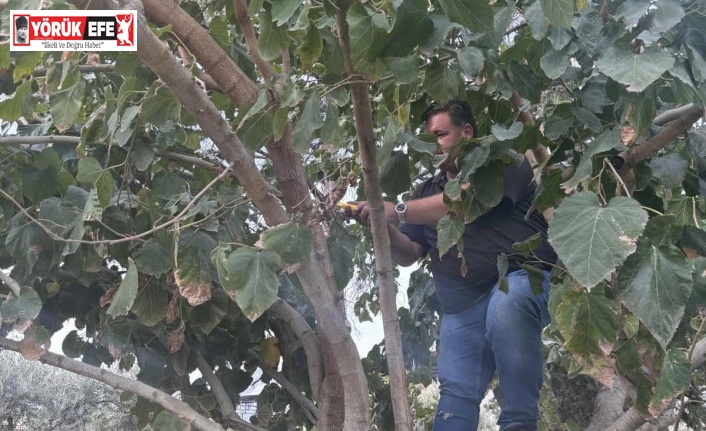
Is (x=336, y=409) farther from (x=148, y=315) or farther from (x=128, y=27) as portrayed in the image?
(x=128, y=27)

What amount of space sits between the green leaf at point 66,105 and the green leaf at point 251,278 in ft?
1.83

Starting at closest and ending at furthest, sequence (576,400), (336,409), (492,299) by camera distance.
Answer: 1. (492,299)
2. (336,409)
3. (576,400)

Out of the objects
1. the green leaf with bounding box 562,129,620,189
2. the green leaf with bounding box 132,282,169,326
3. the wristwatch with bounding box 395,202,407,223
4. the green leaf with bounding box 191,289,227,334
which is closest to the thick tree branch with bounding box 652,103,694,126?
the green leaf with bounding box 562,129,620,189

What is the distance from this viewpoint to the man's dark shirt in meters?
2.18

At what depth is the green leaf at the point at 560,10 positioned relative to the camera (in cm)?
145

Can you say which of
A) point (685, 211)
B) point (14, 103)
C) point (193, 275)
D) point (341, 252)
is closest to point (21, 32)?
point (14, 103)

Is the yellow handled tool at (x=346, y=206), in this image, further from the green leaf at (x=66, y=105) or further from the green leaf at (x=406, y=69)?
the green leaf at (x=66, y=105)

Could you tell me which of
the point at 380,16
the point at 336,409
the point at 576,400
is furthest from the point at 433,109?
the point at 576,400

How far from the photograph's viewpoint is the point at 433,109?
233 centimetres

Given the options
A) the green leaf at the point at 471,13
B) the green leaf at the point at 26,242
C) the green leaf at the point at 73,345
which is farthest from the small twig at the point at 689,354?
the green leaf at the point at 73,345

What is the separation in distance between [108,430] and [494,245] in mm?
4237

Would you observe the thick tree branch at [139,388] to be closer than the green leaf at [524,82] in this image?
No

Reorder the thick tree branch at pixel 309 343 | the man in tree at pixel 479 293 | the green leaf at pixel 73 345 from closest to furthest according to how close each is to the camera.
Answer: the man in tree at pixel 479 293, the thick tree branch at pixel 309 343, the green leaf at pixel 73 345

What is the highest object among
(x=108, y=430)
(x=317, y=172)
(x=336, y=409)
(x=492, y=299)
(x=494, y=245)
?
(x=317, y=172)
